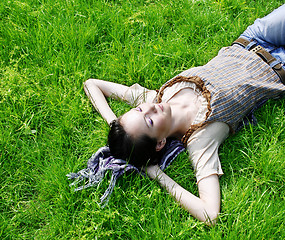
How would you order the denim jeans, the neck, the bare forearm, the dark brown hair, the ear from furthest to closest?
the denim jeans, the bare forearm, the neck, the ear, the dark brown hair

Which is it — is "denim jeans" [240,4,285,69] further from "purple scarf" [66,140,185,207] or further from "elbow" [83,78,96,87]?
"elbow" [83,78,96,87]

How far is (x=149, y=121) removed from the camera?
2854 millimetres

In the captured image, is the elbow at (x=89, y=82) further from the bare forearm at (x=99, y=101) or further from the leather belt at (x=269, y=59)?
the leather belt at (x=269, y=59)

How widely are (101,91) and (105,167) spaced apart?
3.07 feet

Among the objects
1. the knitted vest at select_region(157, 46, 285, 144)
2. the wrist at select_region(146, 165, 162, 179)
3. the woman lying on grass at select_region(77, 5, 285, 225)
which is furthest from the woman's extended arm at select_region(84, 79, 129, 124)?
the wrist at select_region(146, 165, 162, 179)

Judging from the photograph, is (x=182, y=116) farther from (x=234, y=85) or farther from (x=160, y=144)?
(x=234, y=85)

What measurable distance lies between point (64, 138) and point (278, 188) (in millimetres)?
1902

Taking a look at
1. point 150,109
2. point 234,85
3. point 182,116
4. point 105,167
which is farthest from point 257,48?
point 105,167

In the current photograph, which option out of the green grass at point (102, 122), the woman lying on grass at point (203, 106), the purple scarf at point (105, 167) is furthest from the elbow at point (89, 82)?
the purple scarf at point (105, 167)

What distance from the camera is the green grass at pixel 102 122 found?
8.77 ft

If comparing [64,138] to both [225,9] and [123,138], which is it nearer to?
[123,138]

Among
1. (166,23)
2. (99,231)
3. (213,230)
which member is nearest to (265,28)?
(166,23)

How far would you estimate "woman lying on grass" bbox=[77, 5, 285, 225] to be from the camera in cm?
279

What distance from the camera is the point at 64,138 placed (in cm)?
322
